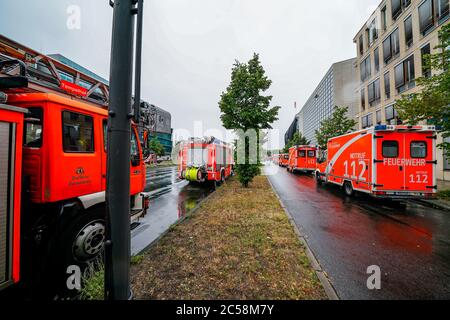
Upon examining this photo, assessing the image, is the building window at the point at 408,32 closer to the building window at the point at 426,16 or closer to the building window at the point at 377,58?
the building window at the point at 426,16

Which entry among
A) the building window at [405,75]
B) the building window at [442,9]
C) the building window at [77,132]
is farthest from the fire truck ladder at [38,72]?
the building window at [405,75]

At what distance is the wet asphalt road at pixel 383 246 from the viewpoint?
2.70 m

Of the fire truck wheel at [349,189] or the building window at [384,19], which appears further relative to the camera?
the building window at [384,19]

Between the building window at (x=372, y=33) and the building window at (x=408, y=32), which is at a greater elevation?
the building window at (x=372, y=33)

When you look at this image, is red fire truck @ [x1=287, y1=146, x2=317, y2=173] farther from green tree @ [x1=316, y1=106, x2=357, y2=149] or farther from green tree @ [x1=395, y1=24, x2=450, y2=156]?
green tree @ [x1=395, y1=24, x2=450, y2=156]

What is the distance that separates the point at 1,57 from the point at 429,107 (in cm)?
1333

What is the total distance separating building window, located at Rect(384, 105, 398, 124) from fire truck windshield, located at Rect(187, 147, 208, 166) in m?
20.5

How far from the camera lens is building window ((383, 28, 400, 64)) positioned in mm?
18523

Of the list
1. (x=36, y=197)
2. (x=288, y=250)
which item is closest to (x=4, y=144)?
(x=36, y=197)

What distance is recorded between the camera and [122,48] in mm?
1843

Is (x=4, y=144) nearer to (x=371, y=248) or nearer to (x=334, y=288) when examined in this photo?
(x=334, y=288)

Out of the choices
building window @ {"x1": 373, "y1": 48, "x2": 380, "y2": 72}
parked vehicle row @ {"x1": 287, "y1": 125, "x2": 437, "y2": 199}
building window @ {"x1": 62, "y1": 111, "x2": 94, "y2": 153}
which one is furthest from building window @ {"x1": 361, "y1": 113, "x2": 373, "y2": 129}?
building window @ {"x1": 62, "y1": 111, "x2": 94, "y2": 153}

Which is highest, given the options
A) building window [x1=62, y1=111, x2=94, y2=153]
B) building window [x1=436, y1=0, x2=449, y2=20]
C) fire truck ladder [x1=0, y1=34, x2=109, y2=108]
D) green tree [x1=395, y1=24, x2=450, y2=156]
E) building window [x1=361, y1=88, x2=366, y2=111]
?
building window [x1=436, y1=0, x2=449, y2=20]

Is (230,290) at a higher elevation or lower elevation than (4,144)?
lower
